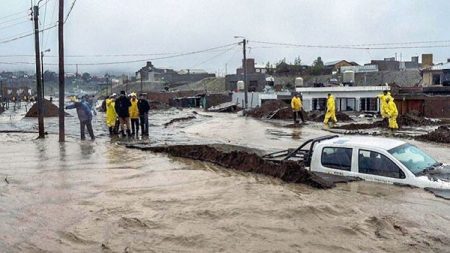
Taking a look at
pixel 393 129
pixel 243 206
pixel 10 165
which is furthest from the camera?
pixel 393 129

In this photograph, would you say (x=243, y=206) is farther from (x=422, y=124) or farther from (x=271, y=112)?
(x=271, y=112)

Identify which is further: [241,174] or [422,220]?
[241,174]

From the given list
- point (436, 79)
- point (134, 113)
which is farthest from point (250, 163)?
point (436, 79)

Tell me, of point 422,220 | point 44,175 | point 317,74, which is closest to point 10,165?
point 44,175

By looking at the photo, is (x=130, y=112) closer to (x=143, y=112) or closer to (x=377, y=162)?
(x=143, y=112)

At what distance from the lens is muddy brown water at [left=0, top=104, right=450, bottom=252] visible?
6582 millimetres

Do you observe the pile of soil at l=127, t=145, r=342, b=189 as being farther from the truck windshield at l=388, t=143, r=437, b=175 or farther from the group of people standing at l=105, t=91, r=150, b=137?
the group of people standing at l=105, t=91, r=150, b=137

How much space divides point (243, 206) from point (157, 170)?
426 centimetres

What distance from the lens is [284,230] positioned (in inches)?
278

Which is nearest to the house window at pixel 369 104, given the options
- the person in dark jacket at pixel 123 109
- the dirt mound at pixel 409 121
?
the dirt mound at pixel 409 121

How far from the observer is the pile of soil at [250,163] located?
31.8ft

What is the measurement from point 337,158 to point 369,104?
107 feet

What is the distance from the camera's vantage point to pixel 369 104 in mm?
40938

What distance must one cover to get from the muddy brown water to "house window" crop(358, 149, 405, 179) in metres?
0.23
